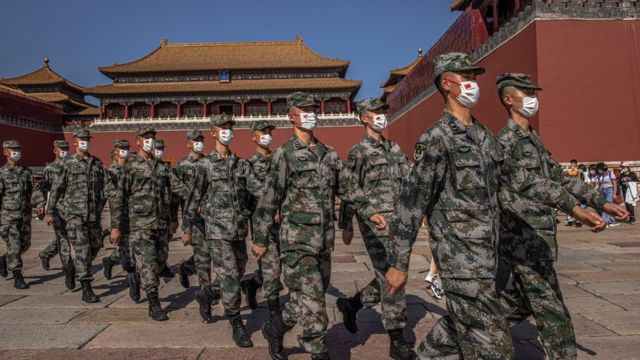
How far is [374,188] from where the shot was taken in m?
3.59

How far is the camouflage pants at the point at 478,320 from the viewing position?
1974mm

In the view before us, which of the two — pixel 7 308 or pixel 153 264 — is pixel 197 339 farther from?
pixel 7 308

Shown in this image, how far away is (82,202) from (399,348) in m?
3.73

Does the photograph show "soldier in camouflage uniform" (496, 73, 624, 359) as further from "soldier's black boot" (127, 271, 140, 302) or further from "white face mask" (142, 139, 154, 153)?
"soldier's black boot" (127, 271, 140, 302)

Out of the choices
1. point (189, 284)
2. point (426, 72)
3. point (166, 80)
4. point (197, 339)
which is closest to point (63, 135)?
point (166, 80)

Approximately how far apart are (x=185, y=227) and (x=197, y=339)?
4.28ft

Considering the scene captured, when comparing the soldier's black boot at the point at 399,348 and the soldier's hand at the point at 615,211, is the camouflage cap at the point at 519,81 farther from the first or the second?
the soldier's black boot at the point at 399,348

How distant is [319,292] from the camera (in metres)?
2.78

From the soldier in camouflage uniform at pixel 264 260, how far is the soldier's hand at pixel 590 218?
83.9 inches

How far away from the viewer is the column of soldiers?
215cm

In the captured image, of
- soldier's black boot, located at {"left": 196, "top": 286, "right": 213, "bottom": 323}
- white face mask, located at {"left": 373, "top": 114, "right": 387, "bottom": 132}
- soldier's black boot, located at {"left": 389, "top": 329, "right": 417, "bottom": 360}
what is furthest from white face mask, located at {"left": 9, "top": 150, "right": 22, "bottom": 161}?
soldier's black boot, located at {"left": 389, "top": 329, "right": 417, "bottom": 360}

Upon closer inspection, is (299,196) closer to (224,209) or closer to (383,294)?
(383,294)

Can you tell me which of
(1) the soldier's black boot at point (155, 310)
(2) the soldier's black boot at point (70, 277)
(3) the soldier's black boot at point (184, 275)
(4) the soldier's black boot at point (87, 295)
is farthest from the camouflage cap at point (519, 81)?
(2) the soldier's black boot at point (70, 277)

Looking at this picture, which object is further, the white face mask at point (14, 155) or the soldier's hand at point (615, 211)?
the white face mask at point (14, 155)
